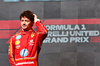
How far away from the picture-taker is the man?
3.63 m

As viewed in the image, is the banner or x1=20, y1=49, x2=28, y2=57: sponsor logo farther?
the banner

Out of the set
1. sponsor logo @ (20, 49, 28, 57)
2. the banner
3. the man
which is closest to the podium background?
the banner

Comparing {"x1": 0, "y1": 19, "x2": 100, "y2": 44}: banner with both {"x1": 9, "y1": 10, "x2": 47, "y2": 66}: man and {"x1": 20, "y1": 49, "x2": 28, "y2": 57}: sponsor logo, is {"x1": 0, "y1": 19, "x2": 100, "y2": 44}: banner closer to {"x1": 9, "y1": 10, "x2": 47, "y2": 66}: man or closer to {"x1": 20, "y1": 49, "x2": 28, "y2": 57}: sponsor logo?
{"x1": 9, "y1": 10, "x2": 47, "y2": 66}: man

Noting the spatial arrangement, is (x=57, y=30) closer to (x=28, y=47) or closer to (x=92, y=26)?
(x=92, y=26)

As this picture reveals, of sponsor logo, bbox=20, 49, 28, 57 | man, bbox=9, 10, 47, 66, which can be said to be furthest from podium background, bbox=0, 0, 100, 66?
sponsor logo, bbox=20, 49, 28, 57

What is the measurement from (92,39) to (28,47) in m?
2.68

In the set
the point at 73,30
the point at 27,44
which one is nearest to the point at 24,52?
the point at 27,44

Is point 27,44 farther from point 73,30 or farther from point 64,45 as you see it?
point 73,30

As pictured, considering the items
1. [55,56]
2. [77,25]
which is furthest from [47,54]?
[77,25]

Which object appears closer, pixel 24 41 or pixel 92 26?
pixel 24 41

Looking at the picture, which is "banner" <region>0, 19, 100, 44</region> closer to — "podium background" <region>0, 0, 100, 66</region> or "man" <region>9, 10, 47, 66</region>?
"podium background" <region>0, 0, 100, 66</region>

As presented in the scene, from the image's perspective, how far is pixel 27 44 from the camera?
3.67 metres

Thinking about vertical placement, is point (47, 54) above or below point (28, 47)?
below

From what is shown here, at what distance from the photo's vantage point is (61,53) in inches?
223
